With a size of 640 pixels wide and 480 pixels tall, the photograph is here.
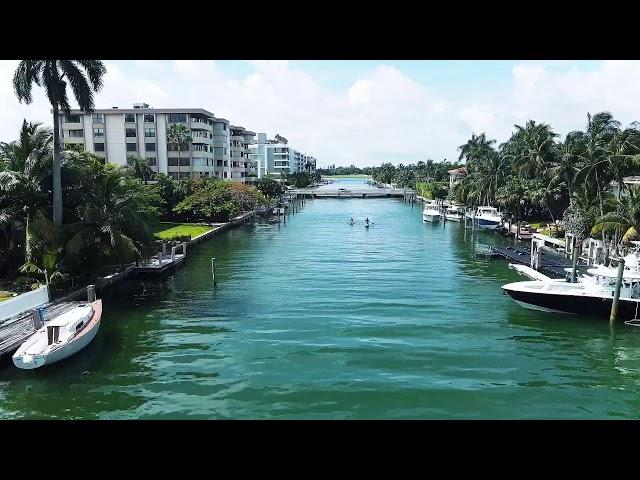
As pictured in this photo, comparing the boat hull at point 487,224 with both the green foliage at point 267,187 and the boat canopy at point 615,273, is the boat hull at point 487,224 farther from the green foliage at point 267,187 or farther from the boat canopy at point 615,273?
the green foliage at point 267,187

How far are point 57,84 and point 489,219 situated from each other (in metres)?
55.4

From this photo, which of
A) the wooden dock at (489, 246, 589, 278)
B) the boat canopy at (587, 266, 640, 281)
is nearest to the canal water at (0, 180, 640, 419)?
the boat canopy at (587, 266, 640, 281)

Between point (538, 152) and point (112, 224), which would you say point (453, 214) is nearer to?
point (538, 152)

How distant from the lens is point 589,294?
29.4 metres

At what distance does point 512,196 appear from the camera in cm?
6356

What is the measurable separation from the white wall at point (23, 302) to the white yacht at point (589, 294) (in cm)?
2445

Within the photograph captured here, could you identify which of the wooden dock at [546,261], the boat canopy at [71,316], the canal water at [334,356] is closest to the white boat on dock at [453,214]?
the wooden dock at [546,261]

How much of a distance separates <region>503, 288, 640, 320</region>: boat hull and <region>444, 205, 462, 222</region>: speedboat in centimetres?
5700

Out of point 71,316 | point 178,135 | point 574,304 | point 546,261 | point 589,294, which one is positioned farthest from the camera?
point 178,135

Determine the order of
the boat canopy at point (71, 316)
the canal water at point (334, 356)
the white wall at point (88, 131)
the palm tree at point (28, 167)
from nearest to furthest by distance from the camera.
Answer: the canal water at point (334, 356) → the boat canopy at point (71, 316) → the palm tree at point (28, 167) → the white wall at point (88, 131)

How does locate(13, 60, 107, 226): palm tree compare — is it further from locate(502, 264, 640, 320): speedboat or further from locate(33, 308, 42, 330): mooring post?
locate(502, 264, 640, 320): speedboat

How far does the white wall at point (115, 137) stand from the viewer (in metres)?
89.7

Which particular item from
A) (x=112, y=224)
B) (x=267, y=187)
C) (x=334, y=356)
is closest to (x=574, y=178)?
(x=334, y=356)
